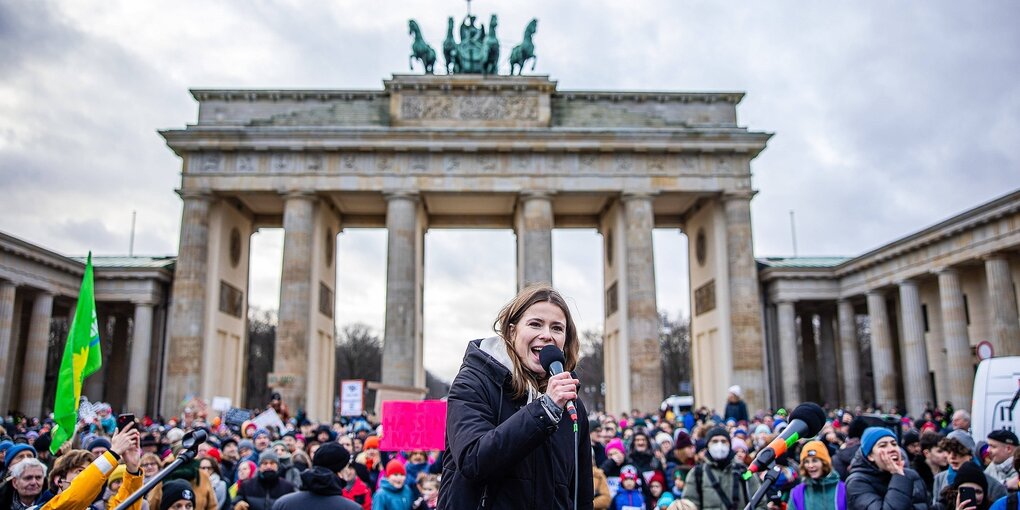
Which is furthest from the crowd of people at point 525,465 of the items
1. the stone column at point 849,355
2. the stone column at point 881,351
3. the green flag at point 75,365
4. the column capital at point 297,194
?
the stone column at point 849,355

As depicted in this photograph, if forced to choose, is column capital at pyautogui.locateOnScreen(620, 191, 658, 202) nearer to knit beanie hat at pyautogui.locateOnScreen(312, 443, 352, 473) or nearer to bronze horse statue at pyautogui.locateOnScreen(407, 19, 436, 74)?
bronze horse statue at pyautogui.locateOnScreen(407, 19, 436, 74)

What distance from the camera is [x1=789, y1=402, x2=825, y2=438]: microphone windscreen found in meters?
3.77

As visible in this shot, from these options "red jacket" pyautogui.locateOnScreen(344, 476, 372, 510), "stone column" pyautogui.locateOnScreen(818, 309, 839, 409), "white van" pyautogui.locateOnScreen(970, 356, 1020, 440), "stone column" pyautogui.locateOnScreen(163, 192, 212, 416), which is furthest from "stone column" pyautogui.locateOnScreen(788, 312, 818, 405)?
"red jacket" pyautogui.locateOnScreen(344, 476, 372, 510)

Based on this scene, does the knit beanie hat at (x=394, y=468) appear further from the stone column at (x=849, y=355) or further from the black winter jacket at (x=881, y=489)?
the stone column at (x=849, y=355)

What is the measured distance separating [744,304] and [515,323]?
34807mm

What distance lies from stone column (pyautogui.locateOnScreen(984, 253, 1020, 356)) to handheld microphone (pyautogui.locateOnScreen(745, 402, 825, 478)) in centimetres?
2958

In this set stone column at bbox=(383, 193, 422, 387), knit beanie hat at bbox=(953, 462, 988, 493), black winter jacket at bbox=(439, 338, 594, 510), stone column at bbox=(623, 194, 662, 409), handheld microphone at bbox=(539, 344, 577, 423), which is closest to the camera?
black winter jacket at bbox=(439, 338, 594, 510)

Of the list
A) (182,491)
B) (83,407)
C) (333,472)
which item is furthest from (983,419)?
(83,407)

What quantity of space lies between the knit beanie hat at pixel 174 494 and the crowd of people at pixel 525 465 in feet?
0.04

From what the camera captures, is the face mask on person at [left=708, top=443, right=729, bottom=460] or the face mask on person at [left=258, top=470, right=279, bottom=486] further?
the face mask on person at [left=708, top=443, right=729, bottom=460]

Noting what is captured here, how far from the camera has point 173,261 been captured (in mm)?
41562

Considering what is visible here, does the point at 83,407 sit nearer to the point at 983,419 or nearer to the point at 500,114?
the point at 983,419

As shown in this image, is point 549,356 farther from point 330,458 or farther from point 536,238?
point 536,238

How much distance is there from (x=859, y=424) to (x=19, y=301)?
38887mm
